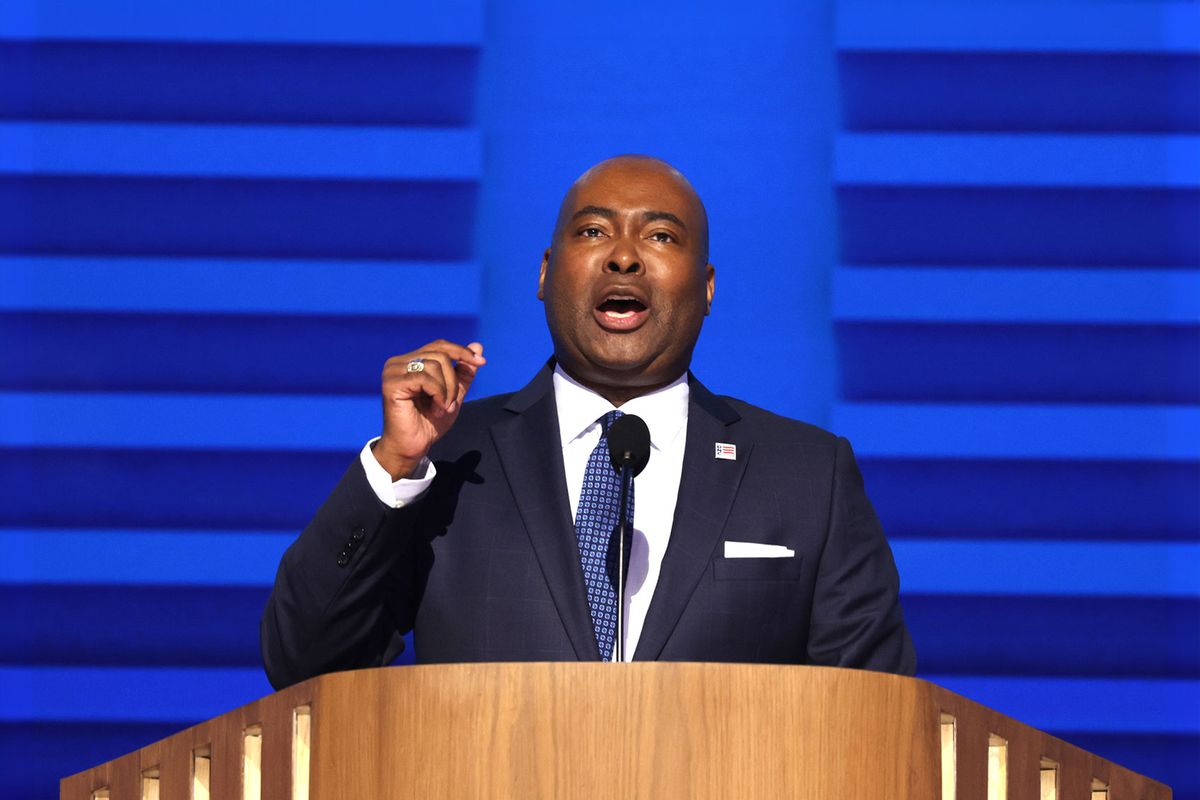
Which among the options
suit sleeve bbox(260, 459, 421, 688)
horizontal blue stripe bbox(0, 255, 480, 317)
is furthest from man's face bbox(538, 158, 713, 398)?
horizontal blue stripe bbox(0, 255, 480, 317)

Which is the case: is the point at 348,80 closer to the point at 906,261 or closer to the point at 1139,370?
the point at 906,261

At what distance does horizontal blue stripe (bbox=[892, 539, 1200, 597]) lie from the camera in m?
3.50

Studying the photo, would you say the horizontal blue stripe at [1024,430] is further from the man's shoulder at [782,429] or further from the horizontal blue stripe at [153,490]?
the horizontal blue stripe at [153,490]

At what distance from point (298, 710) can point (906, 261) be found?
78.6 inches

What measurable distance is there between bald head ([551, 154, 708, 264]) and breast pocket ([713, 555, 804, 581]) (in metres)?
0.51

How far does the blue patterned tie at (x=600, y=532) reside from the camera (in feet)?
7.54

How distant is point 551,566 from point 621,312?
44 cm

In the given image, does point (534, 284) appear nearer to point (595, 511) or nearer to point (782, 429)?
point (782, 429)

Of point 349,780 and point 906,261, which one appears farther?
point 906,261

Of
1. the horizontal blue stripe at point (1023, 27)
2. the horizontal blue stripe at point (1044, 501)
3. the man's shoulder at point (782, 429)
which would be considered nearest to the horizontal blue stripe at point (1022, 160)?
the horizontal blue stripe at point (1023, 27)

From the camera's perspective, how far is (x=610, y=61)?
3.57 m

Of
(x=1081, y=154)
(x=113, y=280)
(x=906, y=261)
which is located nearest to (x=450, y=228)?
(x=113, y=280)

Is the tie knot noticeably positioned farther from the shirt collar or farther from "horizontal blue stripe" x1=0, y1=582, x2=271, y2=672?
"horizontal blue stripe" x1=0, y1=582, x2=271, y2=672

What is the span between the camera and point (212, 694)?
3.49 metres
